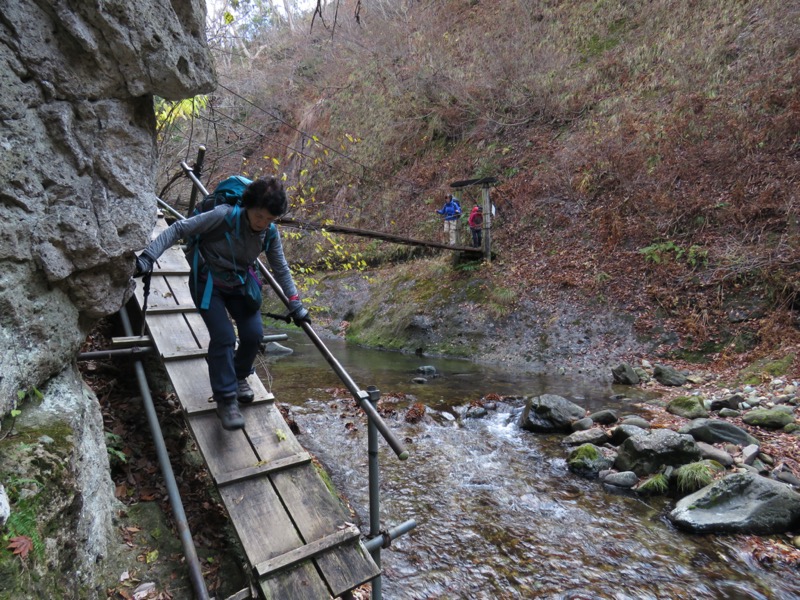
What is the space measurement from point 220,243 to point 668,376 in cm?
775

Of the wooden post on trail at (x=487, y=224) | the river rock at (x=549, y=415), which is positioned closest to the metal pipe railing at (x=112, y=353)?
the river rock at (x=549, y=415)

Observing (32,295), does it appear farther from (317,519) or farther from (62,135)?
(317,519)

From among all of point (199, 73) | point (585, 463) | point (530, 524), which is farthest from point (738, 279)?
point (199, 73)

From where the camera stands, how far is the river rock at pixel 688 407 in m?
6.22

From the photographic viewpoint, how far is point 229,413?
3045 mm

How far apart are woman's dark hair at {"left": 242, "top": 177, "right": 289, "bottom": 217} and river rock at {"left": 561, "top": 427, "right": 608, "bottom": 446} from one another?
15.4 ft

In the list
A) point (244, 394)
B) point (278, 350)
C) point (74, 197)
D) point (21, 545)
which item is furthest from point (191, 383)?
point (278, 350)

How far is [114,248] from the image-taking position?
265 centimetres

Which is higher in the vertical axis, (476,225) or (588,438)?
(476,225)

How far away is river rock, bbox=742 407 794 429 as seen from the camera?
556 cm

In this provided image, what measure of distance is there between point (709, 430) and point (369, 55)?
77.0 feet

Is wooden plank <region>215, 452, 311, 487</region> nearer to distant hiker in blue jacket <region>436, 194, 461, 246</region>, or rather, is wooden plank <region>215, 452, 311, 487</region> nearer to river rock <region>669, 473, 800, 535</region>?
river rock <region>669, 473, 800, 535</region>

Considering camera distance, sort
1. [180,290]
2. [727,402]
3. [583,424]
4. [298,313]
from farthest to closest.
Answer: [727,402] < [583,424] < [180,290] < [298,313]

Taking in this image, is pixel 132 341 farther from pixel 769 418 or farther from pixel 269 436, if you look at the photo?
pixel 769 418
